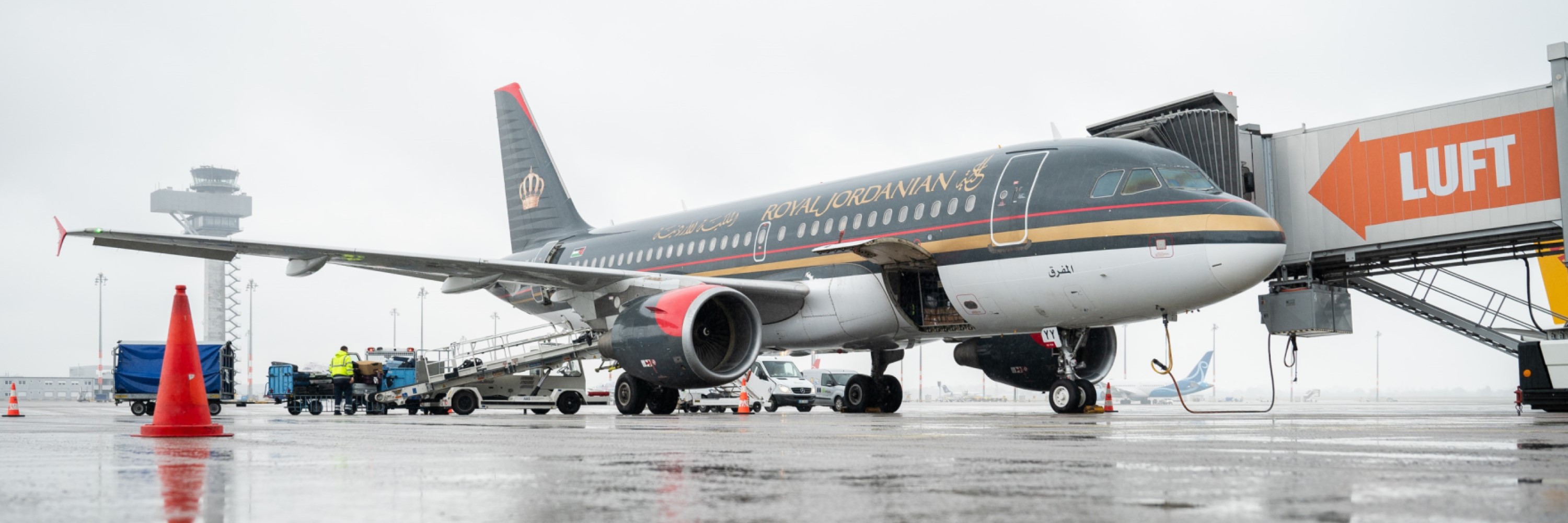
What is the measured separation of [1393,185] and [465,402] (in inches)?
578

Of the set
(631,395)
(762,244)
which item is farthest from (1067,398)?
(631,395)

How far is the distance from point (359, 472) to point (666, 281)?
11261 millimetres

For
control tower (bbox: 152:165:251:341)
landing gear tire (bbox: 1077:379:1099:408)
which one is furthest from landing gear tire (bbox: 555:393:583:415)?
control tower (bbox: 152:165:251:341)

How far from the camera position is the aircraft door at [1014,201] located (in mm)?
14008

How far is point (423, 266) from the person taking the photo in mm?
16297

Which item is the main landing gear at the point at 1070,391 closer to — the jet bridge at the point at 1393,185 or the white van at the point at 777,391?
the jet bridge at the point at 1393,185

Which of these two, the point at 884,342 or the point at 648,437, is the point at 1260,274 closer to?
the point at 884,342

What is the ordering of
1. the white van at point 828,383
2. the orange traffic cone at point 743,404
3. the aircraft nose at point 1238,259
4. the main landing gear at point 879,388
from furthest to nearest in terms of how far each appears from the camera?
the white van at point 828,383
the orange traffic cone at point 743,404
the main landing gear at point 879,388
the aircraft nose at point 1238,259

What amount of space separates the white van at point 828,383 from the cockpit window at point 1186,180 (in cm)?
1302

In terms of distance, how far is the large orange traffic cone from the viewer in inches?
357

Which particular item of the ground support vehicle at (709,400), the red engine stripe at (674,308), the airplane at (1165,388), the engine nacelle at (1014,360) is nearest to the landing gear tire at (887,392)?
the engine nacelle at (1014,360)

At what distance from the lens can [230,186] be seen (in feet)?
465

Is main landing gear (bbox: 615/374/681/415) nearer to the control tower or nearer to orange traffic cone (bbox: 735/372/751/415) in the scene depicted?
orange traffic cone (bbox: 735/372/751/415)

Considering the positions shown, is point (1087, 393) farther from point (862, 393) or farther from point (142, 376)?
point (142, 376)
